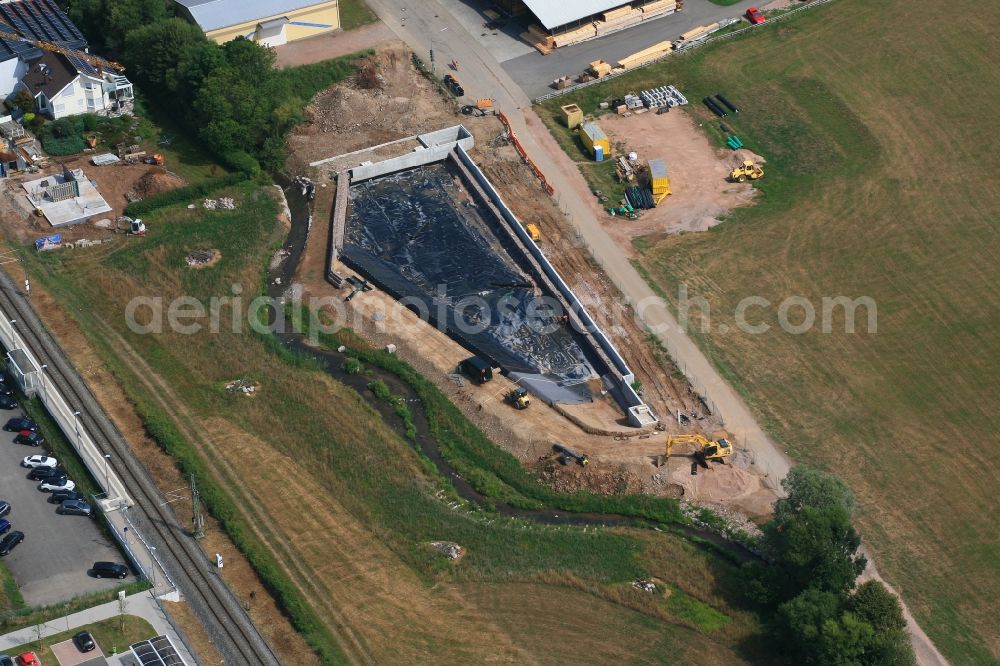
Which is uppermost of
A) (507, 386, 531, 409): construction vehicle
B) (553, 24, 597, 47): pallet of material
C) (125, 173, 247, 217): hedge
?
(553, 24, 597, 47): pallet of material

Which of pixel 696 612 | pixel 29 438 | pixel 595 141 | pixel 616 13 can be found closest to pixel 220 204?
pixel 29 438

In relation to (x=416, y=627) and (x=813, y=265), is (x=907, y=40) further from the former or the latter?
(x=416, y=627)

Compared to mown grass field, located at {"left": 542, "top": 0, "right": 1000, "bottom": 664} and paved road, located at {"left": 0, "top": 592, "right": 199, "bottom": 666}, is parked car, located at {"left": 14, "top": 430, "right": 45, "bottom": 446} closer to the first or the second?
paved road, located at {"left": 0, "top": 592, "right": 199, "bottom": 666}

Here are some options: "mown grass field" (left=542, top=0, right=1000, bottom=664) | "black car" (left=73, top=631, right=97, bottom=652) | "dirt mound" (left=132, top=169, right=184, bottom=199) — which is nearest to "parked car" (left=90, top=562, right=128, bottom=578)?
"black car" (left=73, top=631, right=97, bottom=652)

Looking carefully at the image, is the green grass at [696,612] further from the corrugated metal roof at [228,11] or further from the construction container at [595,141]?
the corrugated metal roof at [228,11]

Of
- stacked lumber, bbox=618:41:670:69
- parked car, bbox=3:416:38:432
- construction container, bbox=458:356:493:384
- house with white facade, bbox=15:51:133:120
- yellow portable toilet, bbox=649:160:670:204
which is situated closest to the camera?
parked car, bbox=3:416:38:432

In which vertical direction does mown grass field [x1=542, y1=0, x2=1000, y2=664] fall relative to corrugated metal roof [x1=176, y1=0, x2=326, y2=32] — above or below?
below
